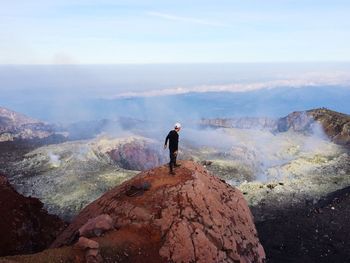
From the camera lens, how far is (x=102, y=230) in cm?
1648

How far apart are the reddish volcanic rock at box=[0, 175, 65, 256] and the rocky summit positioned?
2.65 metres

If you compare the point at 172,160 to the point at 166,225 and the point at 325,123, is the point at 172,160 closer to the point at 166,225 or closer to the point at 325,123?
the point at 166,225

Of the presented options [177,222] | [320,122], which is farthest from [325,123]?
[177,222]

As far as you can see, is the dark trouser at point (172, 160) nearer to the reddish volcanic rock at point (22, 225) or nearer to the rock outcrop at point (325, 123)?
the reddish volcanic rock at point (22, 225)

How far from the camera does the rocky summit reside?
15.7 metres

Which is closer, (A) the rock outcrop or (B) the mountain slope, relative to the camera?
(A) the rock outcrop

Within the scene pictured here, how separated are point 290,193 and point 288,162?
314 inches

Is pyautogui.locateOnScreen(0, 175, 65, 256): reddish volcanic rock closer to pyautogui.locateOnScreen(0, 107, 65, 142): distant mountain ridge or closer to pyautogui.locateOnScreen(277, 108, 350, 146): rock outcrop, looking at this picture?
pyautogui.locateOnScreen(277, 108, 350, 146): rock outcrop

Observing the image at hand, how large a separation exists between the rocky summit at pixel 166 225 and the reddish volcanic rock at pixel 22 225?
8.70 feet

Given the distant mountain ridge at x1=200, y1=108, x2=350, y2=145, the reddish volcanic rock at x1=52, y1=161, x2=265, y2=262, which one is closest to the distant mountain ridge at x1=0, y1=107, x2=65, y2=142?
the distant mountain ridge at x1=200, y1=108, x2=350, y2=145

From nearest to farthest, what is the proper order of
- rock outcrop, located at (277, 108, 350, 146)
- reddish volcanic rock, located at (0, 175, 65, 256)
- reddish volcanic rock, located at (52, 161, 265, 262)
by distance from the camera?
reddish volcanic rock, located at (52, 161, 265, 262)
reddish volcanic rock, located at (0, 175, 65, 256)
rock outcrop, located at (277, 108, 350, 146)

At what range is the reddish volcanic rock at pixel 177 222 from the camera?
16.2 m

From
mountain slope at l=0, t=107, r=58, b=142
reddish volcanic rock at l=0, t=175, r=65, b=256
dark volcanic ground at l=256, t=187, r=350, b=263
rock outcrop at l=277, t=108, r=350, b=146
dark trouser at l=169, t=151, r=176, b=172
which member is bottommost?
mountain slope at l=0, t=107, r=58, b=142

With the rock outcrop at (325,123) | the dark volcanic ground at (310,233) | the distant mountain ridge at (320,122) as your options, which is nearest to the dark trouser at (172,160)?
the dark volcanic ground at (310,233)
